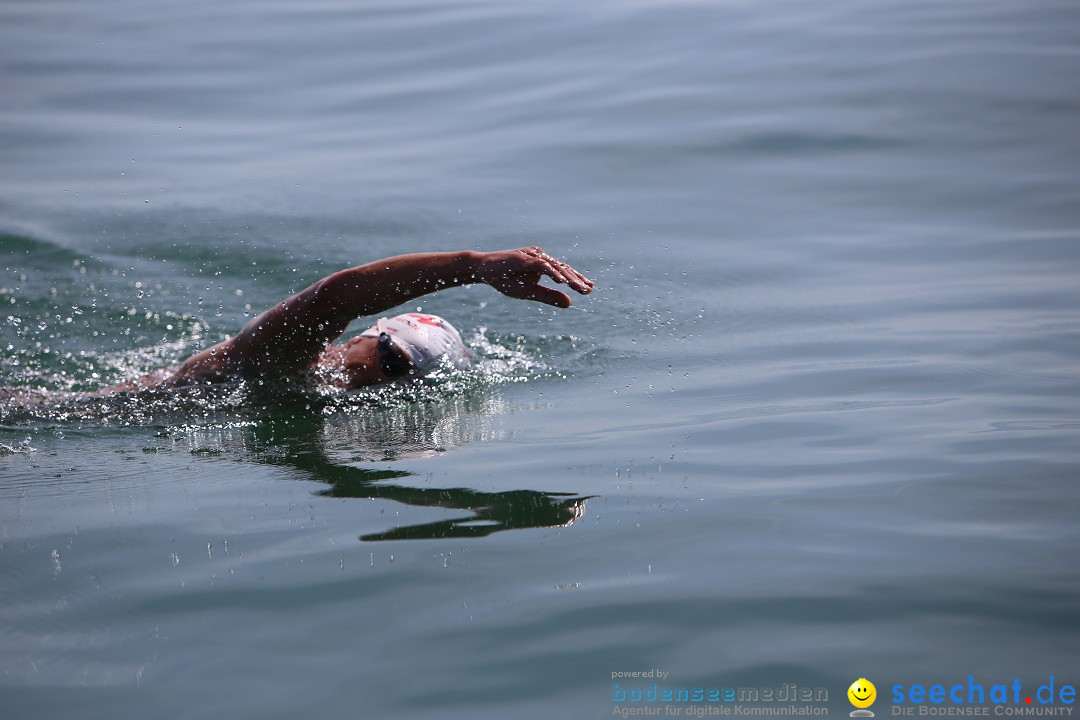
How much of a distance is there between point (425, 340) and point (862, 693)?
158 inches

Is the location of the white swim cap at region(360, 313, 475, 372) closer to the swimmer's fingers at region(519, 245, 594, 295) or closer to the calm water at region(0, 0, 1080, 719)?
the calm water at region(0, 0, 1080, 719)

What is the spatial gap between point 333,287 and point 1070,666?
12.0ft

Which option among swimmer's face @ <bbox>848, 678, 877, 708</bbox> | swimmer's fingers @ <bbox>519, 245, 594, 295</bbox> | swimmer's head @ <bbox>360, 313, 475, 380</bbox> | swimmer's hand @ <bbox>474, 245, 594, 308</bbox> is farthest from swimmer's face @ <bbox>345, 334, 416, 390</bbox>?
swimmer's face @ <bbox>848, 678, 877, 708</bbox>

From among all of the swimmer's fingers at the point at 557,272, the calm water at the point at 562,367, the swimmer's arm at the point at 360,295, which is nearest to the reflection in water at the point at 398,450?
the calm water at the point at 562,367

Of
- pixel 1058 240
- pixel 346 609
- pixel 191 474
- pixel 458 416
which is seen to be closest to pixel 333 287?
pixel 458 416

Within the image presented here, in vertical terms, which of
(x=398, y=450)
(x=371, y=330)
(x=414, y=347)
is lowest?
(x=398, y=450)

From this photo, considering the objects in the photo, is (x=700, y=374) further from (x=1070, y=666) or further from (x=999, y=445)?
(x=1070, y=666)

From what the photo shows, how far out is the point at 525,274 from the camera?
547cm

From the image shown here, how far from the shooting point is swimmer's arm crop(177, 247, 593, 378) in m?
5.44

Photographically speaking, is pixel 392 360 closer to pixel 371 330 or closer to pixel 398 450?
pixel 371 330

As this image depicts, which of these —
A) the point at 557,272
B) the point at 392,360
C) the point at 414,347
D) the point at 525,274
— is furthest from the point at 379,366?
the point at 557,272

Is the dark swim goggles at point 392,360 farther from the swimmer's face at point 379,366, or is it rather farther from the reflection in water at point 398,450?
the reflection in water at point 398,450

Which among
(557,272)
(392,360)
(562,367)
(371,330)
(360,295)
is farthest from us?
(371,330)

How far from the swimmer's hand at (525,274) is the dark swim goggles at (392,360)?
126cm
